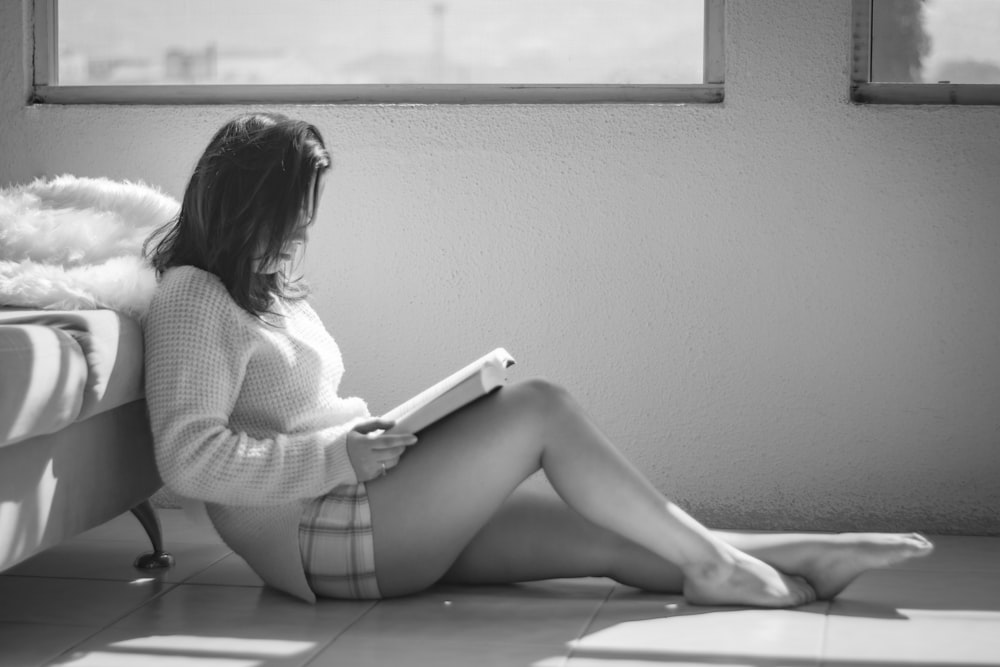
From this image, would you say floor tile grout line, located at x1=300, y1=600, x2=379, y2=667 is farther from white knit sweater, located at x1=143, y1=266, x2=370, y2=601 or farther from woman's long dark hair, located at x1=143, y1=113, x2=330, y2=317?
woman's long dark hair, located at x1=143, y1=113, x2=330, y2=317

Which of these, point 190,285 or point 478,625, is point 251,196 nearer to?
point 190,285

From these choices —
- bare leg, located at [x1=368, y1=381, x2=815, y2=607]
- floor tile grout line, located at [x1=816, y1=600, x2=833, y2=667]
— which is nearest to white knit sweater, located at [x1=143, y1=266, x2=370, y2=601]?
bare leg, located at [x1=368, y1=381, x2=815, y2=607]

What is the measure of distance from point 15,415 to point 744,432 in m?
1.68

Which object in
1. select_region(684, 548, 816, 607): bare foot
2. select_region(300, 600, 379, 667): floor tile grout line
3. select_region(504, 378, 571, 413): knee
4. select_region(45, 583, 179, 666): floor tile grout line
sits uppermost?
select_region(504, 378, 571, 413): knee

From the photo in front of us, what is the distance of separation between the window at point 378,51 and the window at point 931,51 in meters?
0.35

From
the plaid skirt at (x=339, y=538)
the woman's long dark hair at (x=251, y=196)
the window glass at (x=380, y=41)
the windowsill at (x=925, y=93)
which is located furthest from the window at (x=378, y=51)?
the plaid skirt at (x=339, y=538)

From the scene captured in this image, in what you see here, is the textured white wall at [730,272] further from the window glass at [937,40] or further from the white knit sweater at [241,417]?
the white knit sweater at [241,417]

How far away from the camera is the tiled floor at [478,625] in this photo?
5.94 feet

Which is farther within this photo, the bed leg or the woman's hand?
the bed leg

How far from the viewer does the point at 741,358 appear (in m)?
2.78

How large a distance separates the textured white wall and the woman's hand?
90cm

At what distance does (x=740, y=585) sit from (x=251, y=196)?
1.02m

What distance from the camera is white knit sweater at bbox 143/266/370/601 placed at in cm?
192

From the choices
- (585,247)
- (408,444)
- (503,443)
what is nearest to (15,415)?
(408,444)
